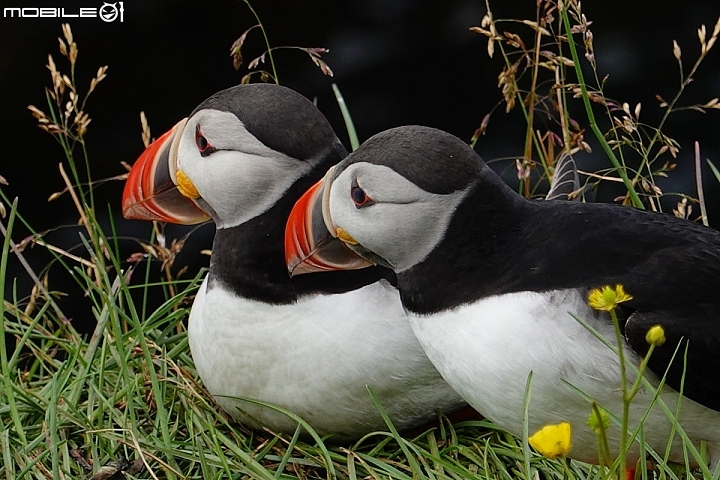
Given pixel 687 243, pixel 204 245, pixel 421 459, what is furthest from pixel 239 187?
pixel 204 245

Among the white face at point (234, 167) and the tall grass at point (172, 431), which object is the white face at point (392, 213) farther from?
the tall grass at point (172, 431)

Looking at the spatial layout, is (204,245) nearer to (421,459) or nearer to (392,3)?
(392,3)

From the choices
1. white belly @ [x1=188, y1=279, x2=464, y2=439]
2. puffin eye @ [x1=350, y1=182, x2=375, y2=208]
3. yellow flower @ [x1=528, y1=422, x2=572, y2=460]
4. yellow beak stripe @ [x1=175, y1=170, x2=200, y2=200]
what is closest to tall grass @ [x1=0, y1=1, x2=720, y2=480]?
white belly @ [x1=188, y1=279, x2=464, y2=439]

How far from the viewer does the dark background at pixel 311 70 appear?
5.55m

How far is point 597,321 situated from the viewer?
235 centimetres

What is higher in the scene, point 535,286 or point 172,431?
point 535,286

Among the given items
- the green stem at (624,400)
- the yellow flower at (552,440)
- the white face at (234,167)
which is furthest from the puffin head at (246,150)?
the yellow flower at (552,440)

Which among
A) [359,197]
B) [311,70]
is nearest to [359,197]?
[359,197]

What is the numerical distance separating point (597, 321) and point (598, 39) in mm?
3631

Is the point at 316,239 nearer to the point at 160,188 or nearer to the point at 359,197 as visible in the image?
the point at 359,197

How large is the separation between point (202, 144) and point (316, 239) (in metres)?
0.40

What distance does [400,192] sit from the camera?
251cm

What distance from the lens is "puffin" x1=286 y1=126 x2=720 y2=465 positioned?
7.67 ft

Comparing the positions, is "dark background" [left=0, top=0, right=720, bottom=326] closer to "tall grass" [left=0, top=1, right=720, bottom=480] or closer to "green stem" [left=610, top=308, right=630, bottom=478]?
"tall grass" [left=0, top=1, right=720, bottom=480]
